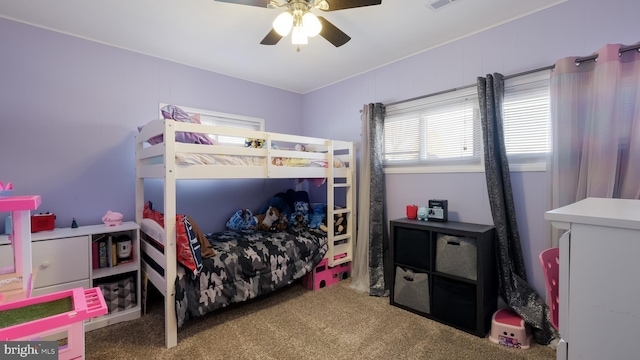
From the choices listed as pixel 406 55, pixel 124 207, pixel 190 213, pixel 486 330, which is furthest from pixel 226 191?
pixel 486 330

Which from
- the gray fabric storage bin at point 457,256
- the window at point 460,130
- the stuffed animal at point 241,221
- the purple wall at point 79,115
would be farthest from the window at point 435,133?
the purple wall at point 79,115

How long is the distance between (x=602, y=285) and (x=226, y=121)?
11.1 feet

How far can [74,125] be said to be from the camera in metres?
2.43

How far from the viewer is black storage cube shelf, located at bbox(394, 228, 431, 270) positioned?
91.9 inches

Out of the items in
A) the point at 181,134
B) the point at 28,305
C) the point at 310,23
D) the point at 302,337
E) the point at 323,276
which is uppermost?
the point at 310,23

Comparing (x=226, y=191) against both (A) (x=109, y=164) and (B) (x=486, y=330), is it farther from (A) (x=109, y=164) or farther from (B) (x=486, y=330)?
(B) (x=486, y=330)

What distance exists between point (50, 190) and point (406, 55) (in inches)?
136

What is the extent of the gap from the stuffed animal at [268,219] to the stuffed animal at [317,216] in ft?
1.35

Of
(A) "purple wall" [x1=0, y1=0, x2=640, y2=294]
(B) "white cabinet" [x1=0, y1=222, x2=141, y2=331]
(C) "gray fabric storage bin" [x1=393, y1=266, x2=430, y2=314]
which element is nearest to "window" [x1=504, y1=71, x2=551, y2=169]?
(A) "purple wall" [x1=0, y1=0, x2=640, y2=294]

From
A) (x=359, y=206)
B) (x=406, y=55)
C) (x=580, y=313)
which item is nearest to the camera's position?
(x=580, y=313)

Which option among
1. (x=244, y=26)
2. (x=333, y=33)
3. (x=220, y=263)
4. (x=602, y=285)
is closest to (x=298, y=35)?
(x=333, y=33)

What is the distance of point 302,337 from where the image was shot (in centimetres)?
203

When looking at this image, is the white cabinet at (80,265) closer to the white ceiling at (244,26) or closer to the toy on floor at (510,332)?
the white ceiling at (244,26)

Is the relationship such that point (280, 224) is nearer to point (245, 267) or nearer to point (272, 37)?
point (245, 267)
